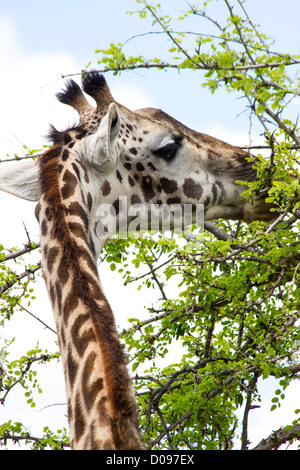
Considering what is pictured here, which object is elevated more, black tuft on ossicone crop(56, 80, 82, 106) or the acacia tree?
black tuft on ossicone crop(56, 80, 82, 106)

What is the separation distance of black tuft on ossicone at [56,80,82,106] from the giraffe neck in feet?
4.97

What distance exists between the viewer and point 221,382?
185 inches

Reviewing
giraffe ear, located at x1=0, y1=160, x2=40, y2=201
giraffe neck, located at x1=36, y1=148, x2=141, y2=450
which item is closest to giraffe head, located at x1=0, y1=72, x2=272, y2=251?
giraffe ear, located at x1=0, y1=160, x2=40, y2=201

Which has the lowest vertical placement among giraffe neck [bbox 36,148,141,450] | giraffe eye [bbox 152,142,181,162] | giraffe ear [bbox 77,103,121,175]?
giraffe neck [bbox 36,148,141,450]

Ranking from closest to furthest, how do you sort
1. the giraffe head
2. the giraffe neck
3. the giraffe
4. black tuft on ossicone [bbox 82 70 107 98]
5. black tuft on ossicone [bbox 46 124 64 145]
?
the giraffe neck, the giraffe, the giraffe head, black tuft on ossicone [bbox 46 124 64 145], black tuft on ossicone [bbox 82 70 107 98]

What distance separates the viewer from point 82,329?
112 inches

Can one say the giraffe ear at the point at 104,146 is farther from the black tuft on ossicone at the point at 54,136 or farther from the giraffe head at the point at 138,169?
the black tuft on ossicone at the point at 54,136

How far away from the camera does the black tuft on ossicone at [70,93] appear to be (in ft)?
17.3

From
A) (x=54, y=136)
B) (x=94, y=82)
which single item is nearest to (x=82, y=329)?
A: (x=54, y=136)

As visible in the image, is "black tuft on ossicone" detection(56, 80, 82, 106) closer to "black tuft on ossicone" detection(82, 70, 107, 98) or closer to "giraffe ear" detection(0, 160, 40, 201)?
"black tuft on ossicone" detection(82, 70, 107, 98)

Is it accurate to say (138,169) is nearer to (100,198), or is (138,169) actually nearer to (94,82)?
(100,198)

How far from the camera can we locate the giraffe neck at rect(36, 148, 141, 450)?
2443mm

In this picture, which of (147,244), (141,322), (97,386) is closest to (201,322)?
(141,322)
